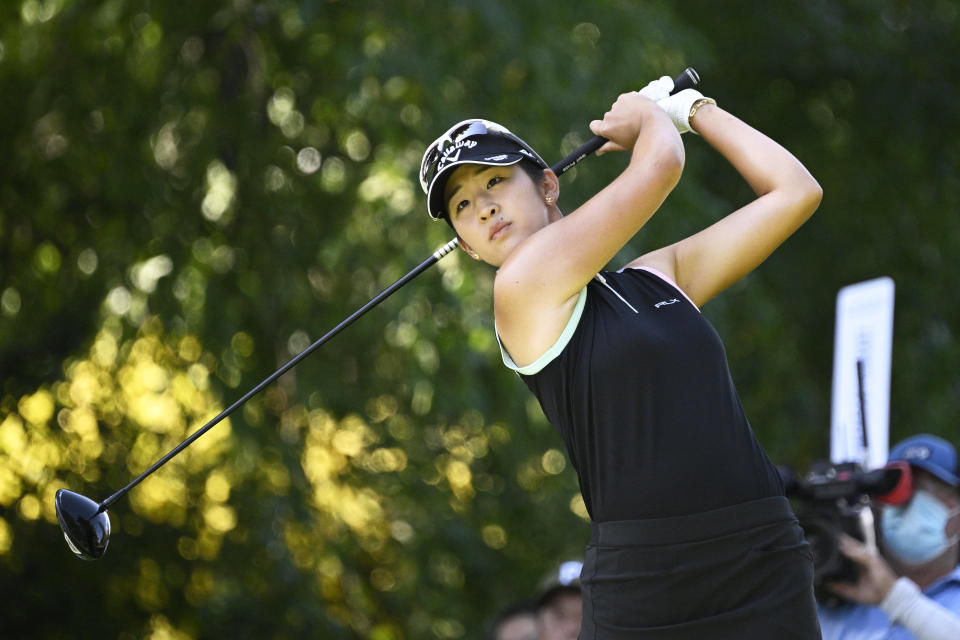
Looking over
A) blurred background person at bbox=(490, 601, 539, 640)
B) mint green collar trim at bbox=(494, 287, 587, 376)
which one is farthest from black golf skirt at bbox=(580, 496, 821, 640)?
blurred background person at bbox=(490, 601, 539, 640)

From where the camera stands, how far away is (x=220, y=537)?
5.86 metres

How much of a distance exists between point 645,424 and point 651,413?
2 cm

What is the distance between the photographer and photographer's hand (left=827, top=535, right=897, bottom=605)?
3254mm

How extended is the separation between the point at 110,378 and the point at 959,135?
4.72m

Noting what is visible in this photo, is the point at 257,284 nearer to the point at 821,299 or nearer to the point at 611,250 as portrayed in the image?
the point at 821,299

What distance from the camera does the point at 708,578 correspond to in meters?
1.91

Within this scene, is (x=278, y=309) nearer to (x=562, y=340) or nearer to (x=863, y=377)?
(x=863, y=377)

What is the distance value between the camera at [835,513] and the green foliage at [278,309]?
1.89 metres

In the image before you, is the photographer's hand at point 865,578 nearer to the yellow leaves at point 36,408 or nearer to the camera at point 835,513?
the camera at point 835,513

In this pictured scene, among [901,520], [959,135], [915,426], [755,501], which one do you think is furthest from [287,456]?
[959,135]

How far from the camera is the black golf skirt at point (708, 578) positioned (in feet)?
6.27

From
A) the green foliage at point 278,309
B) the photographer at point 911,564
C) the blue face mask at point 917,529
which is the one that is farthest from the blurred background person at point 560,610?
the green foliage at point 278,309

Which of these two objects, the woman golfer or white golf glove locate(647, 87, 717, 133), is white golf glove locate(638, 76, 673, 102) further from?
the woman golfer

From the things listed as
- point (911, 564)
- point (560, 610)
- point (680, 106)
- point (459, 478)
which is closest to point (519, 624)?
point (560, 610)
